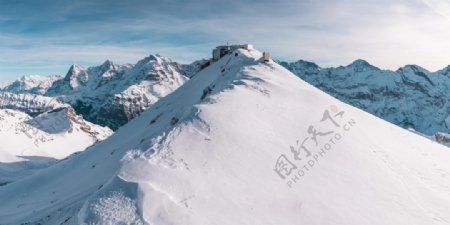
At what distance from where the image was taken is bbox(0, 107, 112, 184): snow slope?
11543 cm

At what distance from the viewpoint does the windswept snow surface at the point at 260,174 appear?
807 inches

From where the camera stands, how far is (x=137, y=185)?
20.8m

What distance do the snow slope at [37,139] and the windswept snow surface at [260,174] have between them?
7874cm

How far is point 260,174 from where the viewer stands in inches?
950

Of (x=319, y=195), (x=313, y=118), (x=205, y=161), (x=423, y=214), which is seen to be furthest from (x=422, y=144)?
(x=205, y=161)

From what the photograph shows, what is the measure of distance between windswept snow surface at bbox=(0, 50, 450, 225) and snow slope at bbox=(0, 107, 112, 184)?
78.7m

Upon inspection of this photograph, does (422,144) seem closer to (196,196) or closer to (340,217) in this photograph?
(340,217)
